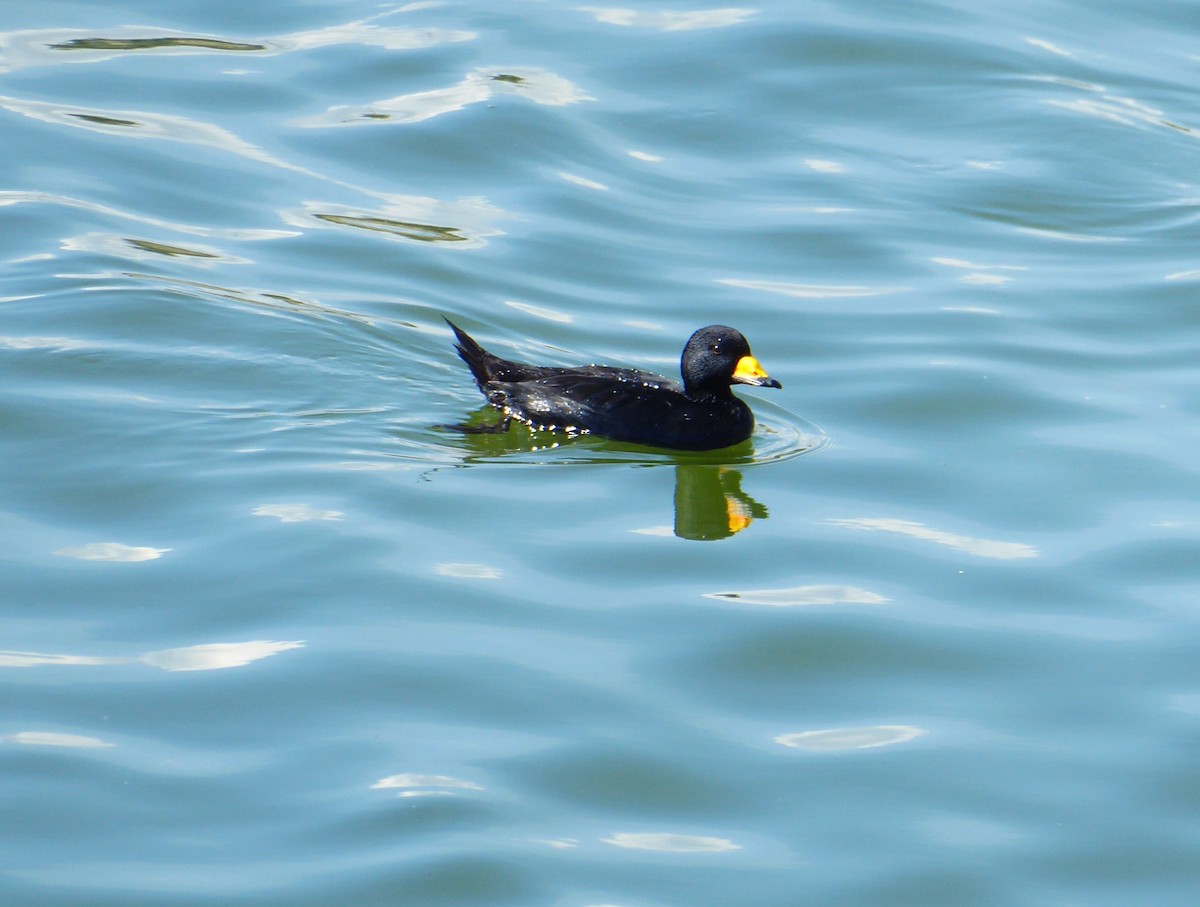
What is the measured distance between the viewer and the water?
5926 mm

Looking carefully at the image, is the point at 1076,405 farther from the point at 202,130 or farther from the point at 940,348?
the point at 202,130

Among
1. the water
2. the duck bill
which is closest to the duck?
the duck bill

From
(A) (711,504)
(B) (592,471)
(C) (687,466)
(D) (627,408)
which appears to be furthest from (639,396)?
(A) (711,504)

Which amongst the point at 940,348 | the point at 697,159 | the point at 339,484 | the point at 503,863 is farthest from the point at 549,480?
the point at 697,159

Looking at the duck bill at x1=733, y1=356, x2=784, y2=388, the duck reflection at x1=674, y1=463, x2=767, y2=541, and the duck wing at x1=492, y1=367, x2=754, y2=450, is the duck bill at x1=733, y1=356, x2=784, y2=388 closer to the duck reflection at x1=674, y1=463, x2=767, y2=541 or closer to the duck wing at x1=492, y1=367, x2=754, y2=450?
the duck wing at x1=492, y1=367, x2=754, y2=450

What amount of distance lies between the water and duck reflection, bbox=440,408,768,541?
39mm

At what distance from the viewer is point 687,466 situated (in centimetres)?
985

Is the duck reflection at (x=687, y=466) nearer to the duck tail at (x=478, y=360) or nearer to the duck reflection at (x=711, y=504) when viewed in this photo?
the duck reflection at (x=711, y=504)

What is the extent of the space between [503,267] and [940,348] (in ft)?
10.3

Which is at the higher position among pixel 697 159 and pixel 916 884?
pixel 697 159

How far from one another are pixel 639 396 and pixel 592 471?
613mm

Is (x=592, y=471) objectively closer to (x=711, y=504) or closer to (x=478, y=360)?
(x=711, y=504)


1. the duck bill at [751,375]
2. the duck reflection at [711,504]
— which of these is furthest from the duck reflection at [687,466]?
the duck bill at [751,375]

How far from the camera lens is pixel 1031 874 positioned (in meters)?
5.77
